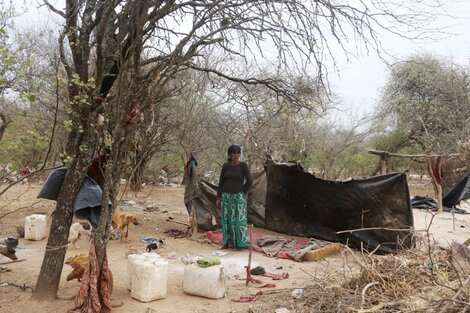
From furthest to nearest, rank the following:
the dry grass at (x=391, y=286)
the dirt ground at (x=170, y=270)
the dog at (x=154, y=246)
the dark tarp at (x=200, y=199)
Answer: the dark tarp at (x=200, y=199) < the dog at (x=154, y=246) < the dirt ground at (x=170, y=270) < the dry grass at (x=391, y=286)

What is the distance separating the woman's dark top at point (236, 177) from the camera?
7.30 meters

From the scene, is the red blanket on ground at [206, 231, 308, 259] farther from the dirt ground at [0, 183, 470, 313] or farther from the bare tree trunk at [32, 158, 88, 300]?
the bare tree trunk at [32, 158, 88, 300]

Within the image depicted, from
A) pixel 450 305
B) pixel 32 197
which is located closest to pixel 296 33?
pixel 450 305

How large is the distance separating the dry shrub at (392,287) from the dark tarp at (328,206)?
2.11m

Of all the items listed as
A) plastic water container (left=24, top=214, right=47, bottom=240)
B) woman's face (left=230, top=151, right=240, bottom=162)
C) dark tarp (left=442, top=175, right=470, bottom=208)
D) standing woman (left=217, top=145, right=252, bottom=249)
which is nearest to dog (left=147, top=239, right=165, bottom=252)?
standing woman (left=217, top=145, right=252, bottom=249)

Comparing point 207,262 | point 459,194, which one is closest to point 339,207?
point 207,262

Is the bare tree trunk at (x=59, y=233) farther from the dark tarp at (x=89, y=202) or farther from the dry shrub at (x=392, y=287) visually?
the dry shrub at (x=392, y=287)

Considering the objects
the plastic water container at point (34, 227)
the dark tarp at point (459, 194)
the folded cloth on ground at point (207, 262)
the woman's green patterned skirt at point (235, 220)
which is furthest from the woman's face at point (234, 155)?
the dark tarp at point (459, 194)

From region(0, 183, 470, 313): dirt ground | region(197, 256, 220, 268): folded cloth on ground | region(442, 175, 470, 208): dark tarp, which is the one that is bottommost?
region(0, 183, 470, 313): dirt ground

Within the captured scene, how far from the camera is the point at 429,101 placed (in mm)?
20719

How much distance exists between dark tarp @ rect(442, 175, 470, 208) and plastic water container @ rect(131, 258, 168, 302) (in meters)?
11.0

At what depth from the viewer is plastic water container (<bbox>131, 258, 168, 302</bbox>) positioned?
15.1ft

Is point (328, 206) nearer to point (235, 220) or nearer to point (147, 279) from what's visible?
point (235, 220)

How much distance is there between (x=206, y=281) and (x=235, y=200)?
8.36 ft
